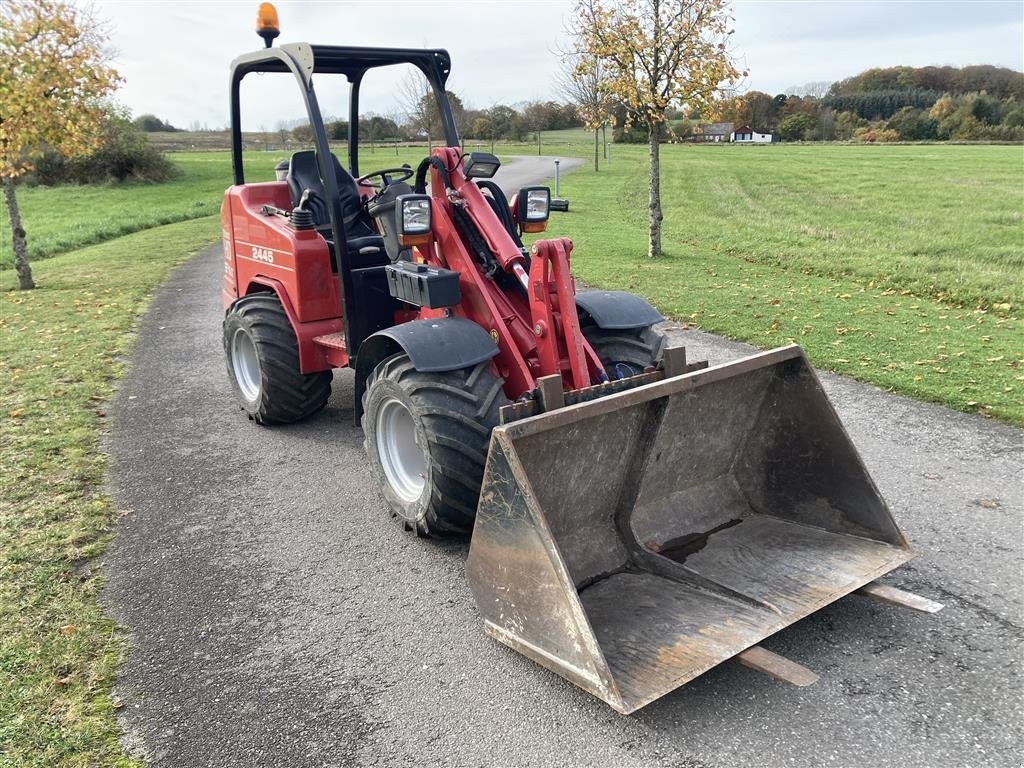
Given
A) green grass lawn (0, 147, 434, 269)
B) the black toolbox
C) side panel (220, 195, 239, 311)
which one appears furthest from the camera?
green grass lawn (0, 147, 434, 269)

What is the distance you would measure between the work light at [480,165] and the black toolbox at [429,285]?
58 cm

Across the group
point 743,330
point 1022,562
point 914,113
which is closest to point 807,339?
point 743,330

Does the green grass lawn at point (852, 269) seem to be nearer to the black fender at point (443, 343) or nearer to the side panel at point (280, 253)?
the black fender at point (443, 343)

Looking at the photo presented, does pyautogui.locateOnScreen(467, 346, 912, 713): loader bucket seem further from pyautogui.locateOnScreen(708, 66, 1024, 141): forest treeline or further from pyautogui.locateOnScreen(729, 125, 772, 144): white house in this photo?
pyautogui.locateOnScreen(729, 125, 772, 144): white house

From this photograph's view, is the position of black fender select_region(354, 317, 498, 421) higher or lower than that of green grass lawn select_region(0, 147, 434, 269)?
lower

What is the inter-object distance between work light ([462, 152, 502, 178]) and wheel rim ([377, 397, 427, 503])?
1403 mm

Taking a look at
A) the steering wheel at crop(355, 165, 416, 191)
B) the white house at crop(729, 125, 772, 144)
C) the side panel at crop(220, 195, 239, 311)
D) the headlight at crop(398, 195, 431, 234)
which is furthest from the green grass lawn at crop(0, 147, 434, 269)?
the white house at crop(729, 125, 772, 144)

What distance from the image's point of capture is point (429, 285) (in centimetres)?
433

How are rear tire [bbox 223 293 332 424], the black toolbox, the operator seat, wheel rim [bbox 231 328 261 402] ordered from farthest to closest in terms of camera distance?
wheel rim [bbox 231 328 261 402] < the operator seat < rear tire [bbox 223 293 332 424] < the black toolbox

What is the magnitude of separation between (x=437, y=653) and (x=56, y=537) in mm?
2497

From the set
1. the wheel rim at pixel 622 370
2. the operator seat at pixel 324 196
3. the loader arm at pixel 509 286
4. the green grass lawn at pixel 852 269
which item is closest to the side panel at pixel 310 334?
the operator seat at pixel 324 196

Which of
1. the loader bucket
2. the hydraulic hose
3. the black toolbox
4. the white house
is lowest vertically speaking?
the loader bucket

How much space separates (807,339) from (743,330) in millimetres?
721

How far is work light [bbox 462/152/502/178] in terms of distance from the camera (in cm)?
451
